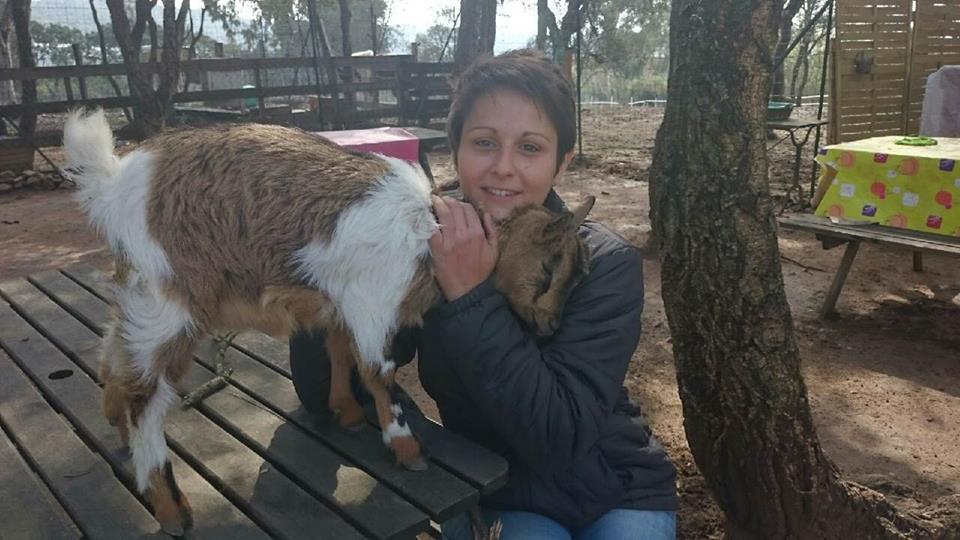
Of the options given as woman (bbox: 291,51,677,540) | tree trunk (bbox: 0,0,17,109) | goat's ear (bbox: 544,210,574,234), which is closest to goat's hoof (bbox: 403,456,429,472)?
woman (bbox: 291,51,677,540)

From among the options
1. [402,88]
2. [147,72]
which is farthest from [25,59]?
[402,88]

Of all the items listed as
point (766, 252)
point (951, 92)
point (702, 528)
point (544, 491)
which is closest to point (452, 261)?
point (544, 491)

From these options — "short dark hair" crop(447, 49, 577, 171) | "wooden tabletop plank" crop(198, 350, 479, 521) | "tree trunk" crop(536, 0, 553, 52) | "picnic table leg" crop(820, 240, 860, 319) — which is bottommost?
"picnic table leg" crop(820, 240, 860, 319)

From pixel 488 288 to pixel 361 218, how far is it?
438 mm

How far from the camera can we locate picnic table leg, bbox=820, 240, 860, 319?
5.30m

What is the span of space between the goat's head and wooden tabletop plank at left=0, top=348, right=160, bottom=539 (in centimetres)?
117

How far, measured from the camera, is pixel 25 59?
13.2 metres

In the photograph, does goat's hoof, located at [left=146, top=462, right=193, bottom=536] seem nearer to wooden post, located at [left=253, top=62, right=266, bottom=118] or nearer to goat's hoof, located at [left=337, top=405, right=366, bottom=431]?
goat's hoof, located at [left=337, top=405, right=366, bottom=431]

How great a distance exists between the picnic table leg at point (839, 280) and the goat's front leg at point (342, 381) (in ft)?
13.6

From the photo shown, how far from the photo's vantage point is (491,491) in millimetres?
2006

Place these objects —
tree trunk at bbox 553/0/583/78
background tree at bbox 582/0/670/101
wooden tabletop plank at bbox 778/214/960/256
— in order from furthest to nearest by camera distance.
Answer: background tree at bbox 582/0/670/101, tree trunk at bbox 553/0/583/78, wooden tabletop plank at bbox 778/214/960/256

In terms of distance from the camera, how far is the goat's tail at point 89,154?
6.98 ft

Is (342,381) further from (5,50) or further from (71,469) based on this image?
(5,50)

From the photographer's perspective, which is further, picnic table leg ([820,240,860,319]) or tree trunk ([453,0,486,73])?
tree trunk ([453,0,486,73])
